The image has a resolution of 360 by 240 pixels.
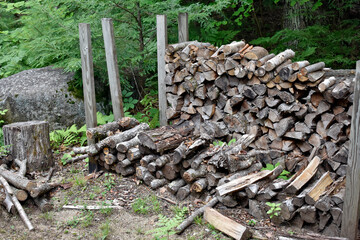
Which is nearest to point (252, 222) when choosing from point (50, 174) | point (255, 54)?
point (255, 54)

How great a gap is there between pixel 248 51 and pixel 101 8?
3.17 m

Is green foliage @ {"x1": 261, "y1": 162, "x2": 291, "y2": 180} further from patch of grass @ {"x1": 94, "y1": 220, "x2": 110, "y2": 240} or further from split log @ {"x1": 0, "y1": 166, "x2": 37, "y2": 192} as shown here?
split log @ {"x1": 0, "y1": 166, "x2": 37, "y2": 192}

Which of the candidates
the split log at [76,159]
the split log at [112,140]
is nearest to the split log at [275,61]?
the split log at [112,140]

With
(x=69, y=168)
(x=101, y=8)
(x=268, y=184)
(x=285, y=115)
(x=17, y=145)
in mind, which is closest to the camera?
(x=268, y=184)

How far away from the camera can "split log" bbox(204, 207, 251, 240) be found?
3580mm

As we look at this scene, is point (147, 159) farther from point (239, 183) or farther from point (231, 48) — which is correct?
point (231, 48)

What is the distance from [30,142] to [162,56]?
2.56m

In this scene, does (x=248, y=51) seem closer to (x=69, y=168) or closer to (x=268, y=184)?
(x=268, y=184)

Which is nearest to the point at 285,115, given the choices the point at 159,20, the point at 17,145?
the point at 159,20

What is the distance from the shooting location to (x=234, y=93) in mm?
4910

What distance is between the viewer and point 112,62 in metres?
5.59

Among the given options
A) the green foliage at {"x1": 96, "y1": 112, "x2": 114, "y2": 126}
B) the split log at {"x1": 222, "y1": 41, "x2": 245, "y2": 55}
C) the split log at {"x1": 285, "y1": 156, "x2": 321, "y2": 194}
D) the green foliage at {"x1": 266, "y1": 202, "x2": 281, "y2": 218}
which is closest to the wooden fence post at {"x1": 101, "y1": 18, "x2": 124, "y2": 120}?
the green foliage at {"x1": 96, "y1": 112, "x2": 114, "y2": 126}

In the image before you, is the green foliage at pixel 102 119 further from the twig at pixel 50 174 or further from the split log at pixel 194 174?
the split log at pixel 194 174

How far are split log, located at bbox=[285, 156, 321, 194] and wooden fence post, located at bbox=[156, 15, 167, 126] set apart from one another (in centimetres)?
262
